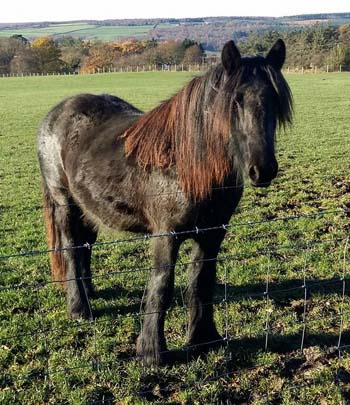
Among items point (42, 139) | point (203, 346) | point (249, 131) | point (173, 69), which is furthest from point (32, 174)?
point (173, 69)

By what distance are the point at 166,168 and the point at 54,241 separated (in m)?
1.99

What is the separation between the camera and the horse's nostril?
3273 mm

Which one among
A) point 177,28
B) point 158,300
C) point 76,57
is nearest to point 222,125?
point 158,300

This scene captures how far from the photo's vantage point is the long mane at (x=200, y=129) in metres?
3.47

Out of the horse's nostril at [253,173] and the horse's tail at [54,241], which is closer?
the horse's nostril at [253,173]

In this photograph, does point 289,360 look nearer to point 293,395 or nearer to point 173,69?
point 293,395

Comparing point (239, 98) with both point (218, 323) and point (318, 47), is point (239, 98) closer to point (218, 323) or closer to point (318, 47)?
point (218, 323)

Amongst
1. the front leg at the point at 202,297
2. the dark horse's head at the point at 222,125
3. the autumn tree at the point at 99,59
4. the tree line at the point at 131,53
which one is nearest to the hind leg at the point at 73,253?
the front leg at the point at 202,297

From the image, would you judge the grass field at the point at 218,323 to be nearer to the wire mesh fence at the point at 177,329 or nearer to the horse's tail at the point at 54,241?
the wire mesh fence at the point at 177,329

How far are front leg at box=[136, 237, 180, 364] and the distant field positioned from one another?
5365 inches

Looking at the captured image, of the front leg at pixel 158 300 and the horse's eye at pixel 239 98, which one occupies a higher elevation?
the horse's eye at pixel 239 98

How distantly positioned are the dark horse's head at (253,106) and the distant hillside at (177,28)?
314 feet

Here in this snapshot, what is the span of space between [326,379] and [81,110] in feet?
11.6

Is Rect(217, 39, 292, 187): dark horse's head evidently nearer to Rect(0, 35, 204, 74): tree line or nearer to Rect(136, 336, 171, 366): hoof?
Rect(136, 336, 171, 366): hoof
